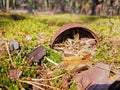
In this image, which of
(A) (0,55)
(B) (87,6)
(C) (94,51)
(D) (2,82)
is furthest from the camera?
(B) (87,6)

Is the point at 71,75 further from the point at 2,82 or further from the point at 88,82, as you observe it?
the point at 2,82

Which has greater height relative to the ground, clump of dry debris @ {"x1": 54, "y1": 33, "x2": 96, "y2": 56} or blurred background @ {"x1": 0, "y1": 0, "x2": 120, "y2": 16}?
clump of dry debris @ {"x1": 54, "y1": 33, "x2": 96, "y2": 56}

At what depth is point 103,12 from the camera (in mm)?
37406

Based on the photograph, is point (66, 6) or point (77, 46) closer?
point (77, 46)

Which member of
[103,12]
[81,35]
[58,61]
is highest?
[81,35]

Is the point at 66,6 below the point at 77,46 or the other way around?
below

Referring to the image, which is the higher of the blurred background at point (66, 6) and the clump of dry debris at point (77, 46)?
the clump of dry debris at point (77, 46)

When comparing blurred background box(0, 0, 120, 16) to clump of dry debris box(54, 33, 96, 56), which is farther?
blurred background box(0, 0, 120, 16)

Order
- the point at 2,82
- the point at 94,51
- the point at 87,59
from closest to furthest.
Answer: the point at 2,82, the point at 87,59, the point at 94,51

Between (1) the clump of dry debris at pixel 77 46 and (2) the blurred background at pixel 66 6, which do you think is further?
(2) the blurred background at pixel 66 6

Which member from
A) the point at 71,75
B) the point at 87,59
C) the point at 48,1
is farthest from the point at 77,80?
the point at 48,1

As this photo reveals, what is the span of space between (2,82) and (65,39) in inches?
91.9

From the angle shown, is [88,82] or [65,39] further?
[65,39]

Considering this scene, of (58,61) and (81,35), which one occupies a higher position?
(81,35)
